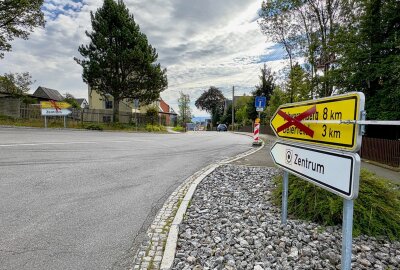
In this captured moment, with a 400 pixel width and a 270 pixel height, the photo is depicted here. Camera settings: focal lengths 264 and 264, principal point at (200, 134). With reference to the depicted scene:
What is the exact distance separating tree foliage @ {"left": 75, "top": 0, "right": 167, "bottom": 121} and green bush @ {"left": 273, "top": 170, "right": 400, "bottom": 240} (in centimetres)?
2402

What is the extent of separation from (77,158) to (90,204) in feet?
13.4

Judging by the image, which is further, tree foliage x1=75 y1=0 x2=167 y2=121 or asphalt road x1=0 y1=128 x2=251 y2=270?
tree foliage x1=75 y1=0 x2=167 y2=121

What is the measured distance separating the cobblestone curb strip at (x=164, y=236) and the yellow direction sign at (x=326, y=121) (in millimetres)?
2034

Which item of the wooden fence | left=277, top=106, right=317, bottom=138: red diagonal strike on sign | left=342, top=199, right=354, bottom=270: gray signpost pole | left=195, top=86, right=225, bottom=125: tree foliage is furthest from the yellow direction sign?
left=195, top=86, right=225, bottom=125: tree foliage

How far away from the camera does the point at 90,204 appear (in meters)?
4.52

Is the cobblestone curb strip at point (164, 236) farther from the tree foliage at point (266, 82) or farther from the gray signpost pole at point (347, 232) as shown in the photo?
the tree foliage at point (266, 82)

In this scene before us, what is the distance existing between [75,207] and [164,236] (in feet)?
5.79

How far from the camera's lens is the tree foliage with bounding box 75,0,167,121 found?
25.7 meters

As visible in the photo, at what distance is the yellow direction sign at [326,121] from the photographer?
7.29ft

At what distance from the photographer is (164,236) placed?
11.6 ft

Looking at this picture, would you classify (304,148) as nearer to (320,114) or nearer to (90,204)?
(320,114)

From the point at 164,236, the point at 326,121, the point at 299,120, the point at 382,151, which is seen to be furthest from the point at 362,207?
the point at 382,151

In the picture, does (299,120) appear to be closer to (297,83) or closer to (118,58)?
(297,83)

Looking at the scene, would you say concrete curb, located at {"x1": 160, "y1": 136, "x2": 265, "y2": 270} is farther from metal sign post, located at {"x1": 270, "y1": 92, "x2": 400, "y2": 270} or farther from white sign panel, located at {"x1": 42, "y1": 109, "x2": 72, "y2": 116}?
white sign panel, located at {"x1": 42, "y1": 109, "x2": 72, "y2": 116}
